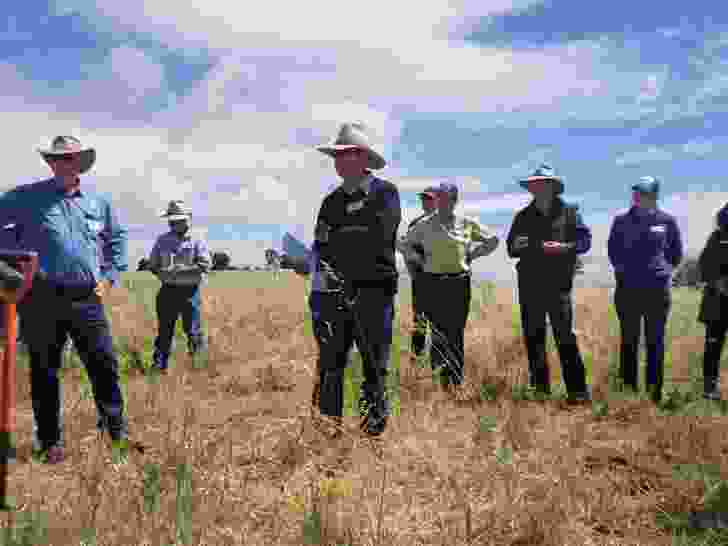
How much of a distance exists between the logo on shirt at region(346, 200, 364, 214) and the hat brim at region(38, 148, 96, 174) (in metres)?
1.82

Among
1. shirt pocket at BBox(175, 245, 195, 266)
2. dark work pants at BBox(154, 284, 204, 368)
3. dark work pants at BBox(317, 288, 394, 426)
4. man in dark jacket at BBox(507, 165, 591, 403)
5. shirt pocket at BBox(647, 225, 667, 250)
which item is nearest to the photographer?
dark work pants at BBox(317, 288, 394, 426)

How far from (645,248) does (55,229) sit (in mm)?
4772

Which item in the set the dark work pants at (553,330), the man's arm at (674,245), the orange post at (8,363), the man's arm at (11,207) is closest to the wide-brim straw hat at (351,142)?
the orange post at (8,363)

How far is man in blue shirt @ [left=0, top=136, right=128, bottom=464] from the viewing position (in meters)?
4.29

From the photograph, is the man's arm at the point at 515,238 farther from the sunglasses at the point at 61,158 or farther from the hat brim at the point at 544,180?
the sunglasses at the point at 61,158

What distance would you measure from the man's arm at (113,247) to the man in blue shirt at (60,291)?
0.33m

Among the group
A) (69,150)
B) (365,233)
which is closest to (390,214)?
(365,233)

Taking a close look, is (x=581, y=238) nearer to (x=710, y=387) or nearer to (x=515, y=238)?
(x=515, y=238)

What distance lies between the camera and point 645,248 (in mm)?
6066

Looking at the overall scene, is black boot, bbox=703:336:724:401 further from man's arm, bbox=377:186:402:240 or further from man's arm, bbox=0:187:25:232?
man's arm, bbox=0:187:25:232

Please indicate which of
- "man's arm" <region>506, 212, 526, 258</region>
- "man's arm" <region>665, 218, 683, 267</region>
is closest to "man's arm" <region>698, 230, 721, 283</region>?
"man's arm" <region>665, 218, 683, 267</region>

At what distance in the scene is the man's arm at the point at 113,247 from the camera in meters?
5.03

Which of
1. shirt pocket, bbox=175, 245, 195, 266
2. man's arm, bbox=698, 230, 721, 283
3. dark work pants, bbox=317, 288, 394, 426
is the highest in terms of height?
Result: man's arm, bbox=698, 230, 721, 283

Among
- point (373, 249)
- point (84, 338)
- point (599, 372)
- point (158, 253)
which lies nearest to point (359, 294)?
point (373, 249)
